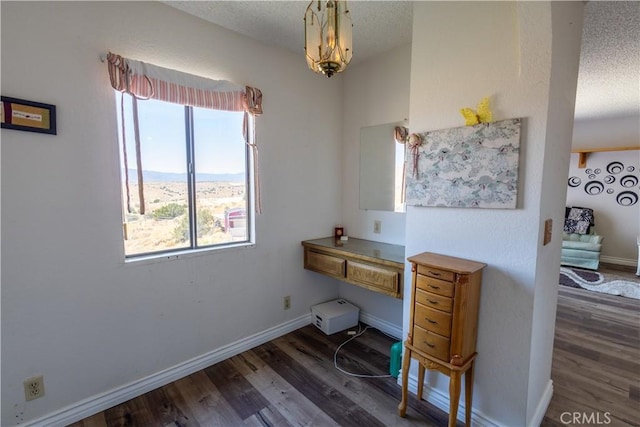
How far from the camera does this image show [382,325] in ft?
8.71

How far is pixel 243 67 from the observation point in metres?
2.20

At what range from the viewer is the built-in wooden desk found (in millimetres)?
2006

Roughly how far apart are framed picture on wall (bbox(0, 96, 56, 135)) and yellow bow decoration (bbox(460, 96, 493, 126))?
2.14 m

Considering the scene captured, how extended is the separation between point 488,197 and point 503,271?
38 centimetres

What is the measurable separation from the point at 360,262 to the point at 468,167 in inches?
40.3

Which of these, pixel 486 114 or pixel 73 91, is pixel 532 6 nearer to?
pixel 486 114

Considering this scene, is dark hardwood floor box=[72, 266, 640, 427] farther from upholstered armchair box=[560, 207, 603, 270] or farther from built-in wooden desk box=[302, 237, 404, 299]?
upholstered armchair box=[560, 207, 603, 270]

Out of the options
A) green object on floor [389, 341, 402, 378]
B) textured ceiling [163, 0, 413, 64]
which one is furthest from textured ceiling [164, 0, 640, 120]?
green object on floor [389, 341, 402, 378]

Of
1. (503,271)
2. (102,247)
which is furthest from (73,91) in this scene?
(503,271)

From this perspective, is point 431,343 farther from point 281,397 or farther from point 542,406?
Answer: point 281,397

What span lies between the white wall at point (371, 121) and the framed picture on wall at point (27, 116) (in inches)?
84.6

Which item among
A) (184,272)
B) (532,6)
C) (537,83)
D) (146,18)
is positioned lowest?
(184,272)

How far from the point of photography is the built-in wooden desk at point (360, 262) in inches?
79.0

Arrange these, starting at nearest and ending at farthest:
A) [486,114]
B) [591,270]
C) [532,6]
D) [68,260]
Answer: [532,6] < [486,114] < [68,260] < [591,270]
